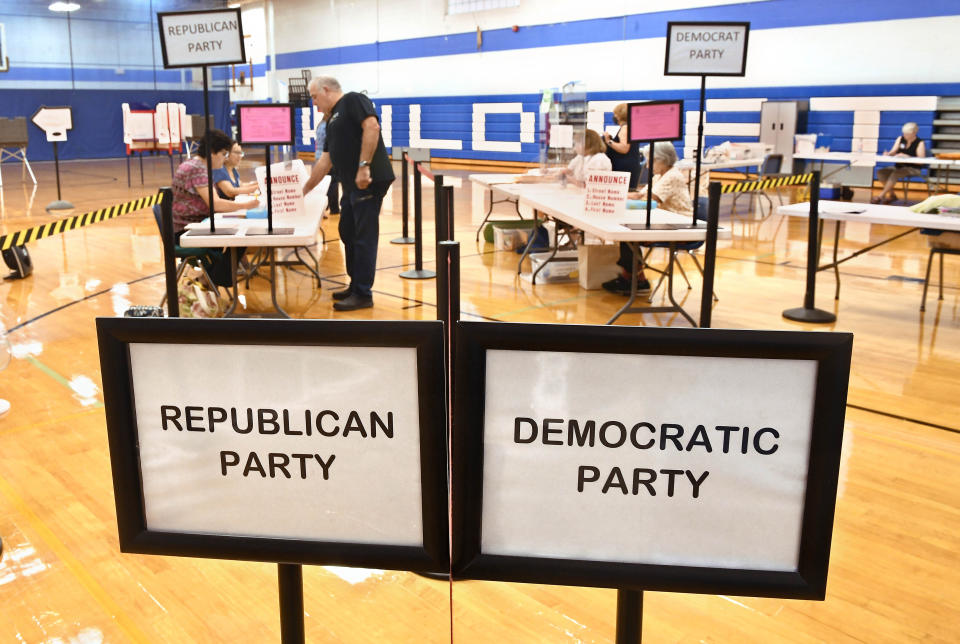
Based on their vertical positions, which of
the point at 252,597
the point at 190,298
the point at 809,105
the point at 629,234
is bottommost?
the point at 252,597

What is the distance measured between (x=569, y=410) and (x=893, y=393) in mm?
3557

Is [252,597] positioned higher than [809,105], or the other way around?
[809,105]

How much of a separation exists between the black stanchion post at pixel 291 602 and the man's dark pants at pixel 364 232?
4510 mm

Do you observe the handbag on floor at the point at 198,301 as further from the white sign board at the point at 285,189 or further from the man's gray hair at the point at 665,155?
the man's gray hair at the point at 665,155

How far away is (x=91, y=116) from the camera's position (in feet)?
61.9

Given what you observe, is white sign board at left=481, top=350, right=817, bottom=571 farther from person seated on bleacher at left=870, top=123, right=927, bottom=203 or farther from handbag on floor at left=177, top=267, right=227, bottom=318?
person seated on bleacher at left=870, top=123, right=927, bottom=203

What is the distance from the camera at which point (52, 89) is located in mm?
18109

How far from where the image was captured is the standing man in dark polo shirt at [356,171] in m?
5.41

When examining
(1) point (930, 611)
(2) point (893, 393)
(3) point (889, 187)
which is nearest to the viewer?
(1) point (930, 611)

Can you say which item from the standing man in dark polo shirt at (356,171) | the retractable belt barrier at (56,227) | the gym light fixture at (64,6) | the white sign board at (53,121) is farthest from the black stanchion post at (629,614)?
the gym light fixture at (64,6)

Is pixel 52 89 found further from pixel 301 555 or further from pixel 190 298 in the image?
pixel 301 555

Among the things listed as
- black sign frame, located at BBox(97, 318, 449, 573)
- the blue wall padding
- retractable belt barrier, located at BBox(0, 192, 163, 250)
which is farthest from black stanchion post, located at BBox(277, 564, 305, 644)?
the blue wall padding

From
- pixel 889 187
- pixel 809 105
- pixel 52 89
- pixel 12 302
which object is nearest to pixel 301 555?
pixel 12 302

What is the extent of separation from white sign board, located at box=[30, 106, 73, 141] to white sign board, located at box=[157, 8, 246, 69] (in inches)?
287
